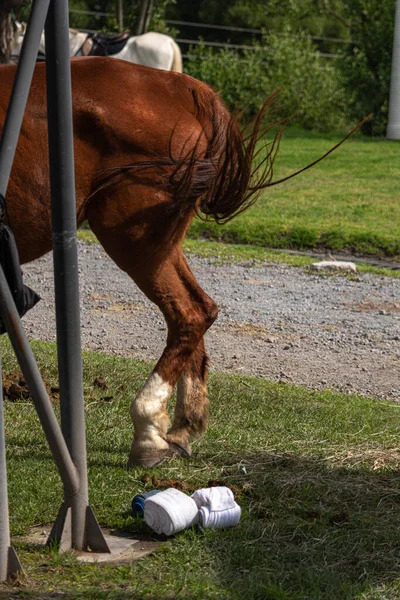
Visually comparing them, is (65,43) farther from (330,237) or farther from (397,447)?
(330,237)

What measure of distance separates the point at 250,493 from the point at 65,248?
4.51ft

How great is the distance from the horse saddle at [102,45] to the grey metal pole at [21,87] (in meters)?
14.3

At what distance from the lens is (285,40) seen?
82.3 feet

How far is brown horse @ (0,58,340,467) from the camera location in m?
4.36

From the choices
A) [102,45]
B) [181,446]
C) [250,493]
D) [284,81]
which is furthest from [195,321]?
[284,81]

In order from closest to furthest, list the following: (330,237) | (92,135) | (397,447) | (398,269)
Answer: (92,135) < (397,447) < (398,269) < (330,237)

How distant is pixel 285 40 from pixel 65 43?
22.7 m

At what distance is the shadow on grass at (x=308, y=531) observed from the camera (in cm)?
326

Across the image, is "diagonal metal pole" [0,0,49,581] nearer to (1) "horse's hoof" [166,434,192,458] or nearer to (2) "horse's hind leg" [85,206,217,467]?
(2) "horse's hind leg" [85,206,217,467]

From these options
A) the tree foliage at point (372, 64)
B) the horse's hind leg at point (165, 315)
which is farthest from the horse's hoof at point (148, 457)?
the tree foliage at point (372, 64)

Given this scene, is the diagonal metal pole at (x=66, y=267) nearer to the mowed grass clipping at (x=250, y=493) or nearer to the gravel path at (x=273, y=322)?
the mowed grass clipping at (x=250, y=493)

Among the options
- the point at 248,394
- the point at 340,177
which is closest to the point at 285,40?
the point at 340,177

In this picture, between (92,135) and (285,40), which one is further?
(285,40)

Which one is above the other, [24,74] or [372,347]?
[24,74]
